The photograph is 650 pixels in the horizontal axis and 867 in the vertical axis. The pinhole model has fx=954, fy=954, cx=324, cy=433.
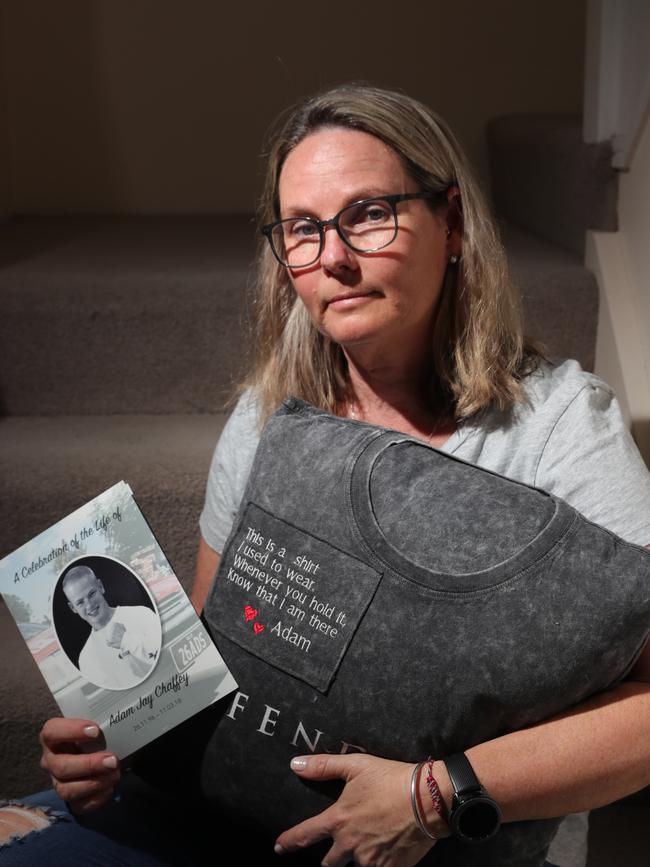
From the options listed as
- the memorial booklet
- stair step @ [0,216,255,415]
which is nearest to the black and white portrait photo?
the memorial booklet

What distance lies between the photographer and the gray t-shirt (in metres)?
0.88

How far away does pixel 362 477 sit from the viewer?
32.1 inches

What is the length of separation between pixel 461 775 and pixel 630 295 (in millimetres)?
947

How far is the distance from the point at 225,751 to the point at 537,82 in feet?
7.17

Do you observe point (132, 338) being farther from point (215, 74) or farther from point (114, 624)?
point (215, 74)

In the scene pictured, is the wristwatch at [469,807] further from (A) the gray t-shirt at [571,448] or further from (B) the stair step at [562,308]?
(B) the stair step at [562,308]

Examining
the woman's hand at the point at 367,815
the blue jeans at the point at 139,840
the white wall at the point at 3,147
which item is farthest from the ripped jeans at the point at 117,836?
the white wall at the point at 3,147

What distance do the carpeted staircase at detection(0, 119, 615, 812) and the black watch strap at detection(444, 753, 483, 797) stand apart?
713mm

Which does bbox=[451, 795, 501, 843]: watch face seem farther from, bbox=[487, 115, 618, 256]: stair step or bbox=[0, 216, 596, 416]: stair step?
bbox=[487, 115, 618, 256]: stair step

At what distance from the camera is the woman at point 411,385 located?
78 cm

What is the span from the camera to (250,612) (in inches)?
33.1

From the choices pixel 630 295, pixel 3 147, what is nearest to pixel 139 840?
pixel 630 295

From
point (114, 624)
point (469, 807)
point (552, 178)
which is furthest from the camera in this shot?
point (552, 178)

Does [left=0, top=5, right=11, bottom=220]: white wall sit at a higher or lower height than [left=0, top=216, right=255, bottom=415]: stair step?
higher
